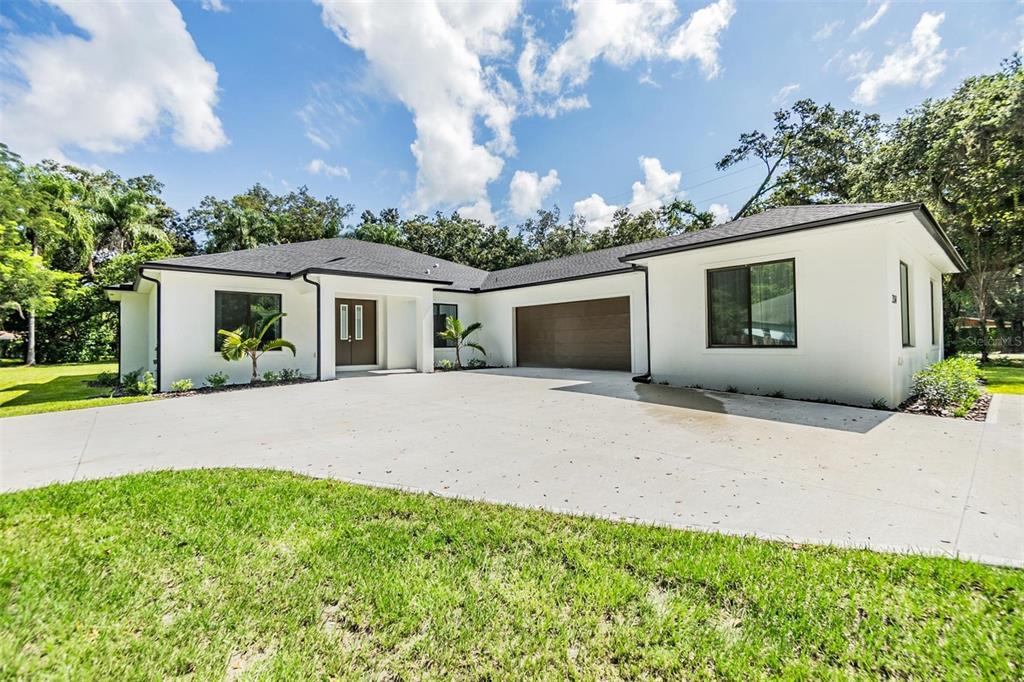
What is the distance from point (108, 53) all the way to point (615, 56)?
1383cm

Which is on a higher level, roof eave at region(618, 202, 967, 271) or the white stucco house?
roof eave at region(618, 202, 967, 271)

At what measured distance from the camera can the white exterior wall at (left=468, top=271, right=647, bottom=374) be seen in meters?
12.6

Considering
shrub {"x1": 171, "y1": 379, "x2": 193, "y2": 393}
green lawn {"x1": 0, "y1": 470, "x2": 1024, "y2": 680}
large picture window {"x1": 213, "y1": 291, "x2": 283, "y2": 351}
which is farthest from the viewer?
large picture window {"x1": 213, "y1": 291, "x2": 283, "y2": 351}

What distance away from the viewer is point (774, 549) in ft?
8.75

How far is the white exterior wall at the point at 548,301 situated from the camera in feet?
41.3

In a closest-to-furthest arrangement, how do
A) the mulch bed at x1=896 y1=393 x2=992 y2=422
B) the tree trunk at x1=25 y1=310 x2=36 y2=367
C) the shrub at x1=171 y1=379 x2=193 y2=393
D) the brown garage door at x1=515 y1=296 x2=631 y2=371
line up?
the mulch bed at x1=896 y1=393 x2=992 y2=422 → the shrub at x1=171 y1=379 x2=193 y2=393 → the brown garage door at x1=515 y1=296 x2=631 y2=371 → the tree trunk at x1=25 y1=310 x2=36 y2=367

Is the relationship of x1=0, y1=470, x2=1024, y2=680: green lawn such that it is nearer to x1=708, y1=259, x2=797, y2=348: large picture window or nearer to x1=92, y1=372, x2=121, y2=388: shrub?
x1=708, y1=259, x2=797, y2=348: large picture window

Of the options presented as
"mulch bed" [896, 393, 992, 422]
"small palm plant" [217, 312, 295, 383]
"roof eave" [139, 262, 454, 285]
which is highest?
"roof eave" [139, 262, 454, 285]

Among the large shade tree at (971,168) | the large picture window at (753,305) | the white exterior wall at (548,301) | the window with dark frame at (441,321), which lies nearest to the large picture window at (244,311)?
the window with dark frame at (441,321)

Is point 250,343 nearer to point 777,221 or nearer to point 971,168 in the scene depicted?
point 777,221

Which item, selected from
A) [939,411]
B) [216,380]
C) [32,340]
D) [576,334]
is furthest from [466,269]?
[32,340]

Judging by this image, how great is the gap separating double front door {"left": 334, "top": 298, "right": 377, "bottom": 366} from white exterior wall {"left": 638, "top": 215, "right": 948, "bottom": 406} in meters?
10.1

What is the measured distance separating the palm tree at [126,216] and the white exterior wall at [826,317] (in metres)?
28.6

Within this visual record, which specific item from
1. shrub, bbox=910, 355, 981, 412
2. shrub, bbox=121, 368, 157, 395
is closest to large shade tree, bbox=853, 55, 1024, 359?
shrub, bbox=910, 355, 981, 412
